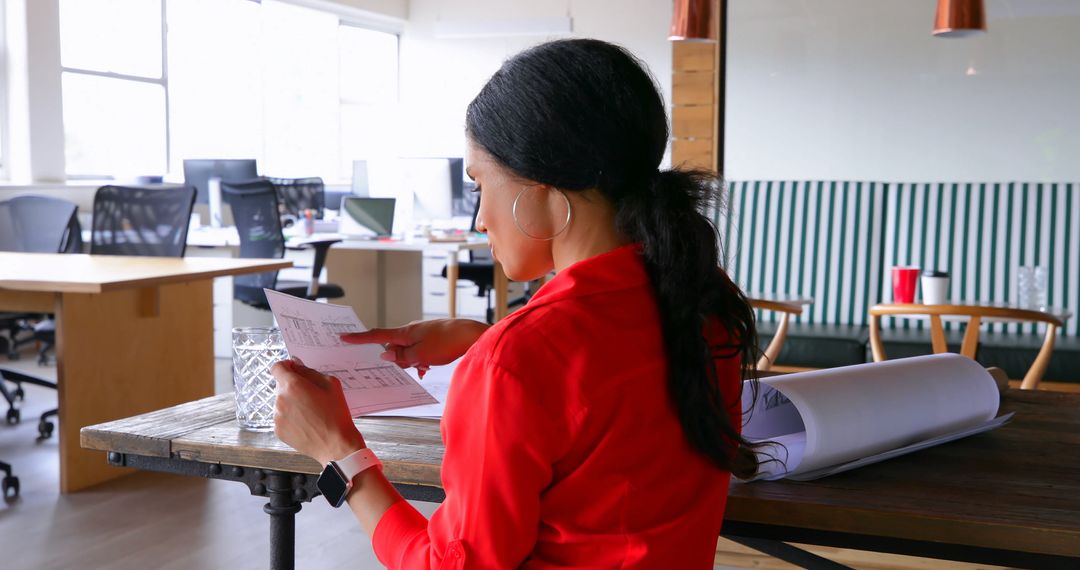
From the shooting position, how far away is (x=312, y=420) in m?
1.02

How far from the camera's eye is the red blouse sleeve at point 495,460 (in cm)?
83

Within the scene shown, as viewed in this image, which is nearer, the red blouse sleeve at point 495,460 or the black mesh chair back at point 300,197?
the red blouse sleeve at point 495,460

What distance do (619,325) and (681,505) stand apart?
17 centimetres

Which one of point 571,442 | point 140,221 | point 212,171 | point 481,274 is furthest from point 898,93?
point 571,442

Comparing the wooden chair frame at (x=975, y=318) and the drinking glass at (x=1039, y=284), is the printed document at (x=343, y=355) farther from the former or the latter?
the drinking glass at (x=1039, y=284)

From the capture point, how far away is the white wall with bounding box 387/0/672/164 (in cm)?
1011

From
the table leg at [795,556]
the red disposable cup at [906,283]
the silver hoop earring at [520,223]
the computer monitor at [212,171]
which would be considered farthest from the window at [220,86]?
the silver hoop earring at [520,223]

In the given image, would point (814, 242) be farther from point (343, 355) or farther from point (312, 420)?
point (312, 420)

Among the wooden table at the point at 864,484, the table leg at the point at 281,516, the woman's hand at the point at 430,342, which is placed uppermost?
the woman's hand at the point at 430,342

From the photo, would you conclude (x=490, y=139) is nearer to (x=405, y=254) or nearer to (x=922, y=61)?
(x=922, y=61)

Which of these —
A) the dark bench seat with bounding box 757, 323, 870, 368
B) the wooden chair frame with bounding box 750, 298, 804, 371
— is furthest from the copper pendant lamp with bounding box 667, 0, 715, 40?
the dark bench seat with bounding box 757, 323, 870, 368

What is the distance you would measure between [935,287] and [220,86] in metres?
6.93

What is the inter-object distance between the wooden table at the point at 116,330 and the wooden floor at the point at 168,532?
19 cm

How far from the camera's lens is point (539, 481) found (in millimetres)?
846
